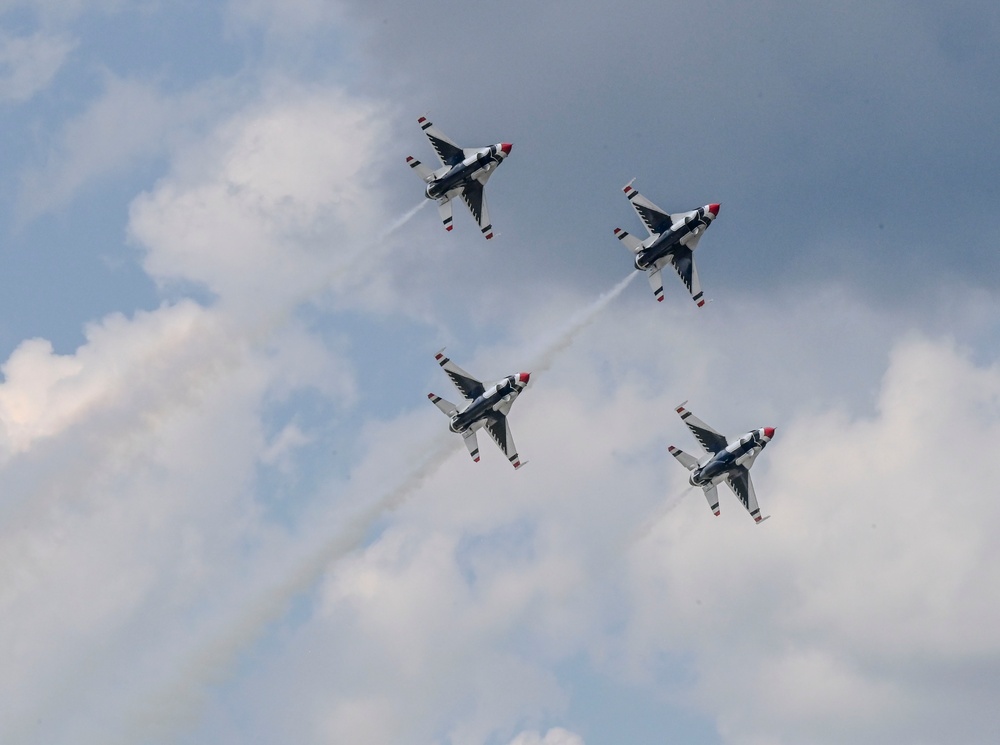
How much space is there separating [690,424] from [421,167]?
113 ft

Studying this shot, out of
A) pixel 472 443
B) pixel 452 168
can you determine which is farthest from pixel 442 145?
pixel 472 443

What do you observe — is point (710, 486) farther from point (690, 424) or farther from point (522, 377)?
point (522, 377)

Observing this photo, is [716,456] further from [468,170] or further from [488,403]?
[468,170]

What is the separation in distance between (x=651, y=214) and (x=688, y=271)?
8298 millimetres

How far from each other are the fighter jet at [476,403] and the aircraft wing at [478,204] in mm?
13313

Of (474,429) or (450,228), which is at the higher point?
(450,228)

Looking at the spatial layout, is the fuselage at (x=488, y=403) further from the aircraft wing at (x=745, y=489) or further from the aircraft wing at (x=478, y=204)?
the aircraft wing at (x=745, y=489)

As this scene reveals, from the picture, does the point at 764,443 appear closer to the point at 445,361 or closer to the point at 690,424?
the point at 690,424

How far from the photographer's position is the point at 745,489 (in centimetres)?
17362

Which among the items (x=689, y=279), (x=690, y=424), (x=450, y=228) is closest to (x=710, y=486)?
(x=690, y=424)

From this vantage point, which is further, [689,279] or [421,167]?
[689,279]

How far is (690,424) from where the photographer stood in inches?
6708

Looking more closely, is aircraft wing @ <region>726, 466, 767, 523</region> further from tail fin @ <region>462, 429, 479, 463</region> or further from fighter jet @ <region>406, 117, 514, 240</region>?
fighter jet @ <region>406, 117, 514, 240</region>

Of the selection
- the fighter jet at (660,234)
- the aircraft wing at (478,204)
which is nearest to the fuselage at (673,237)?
the fighter jet at (660,234)
